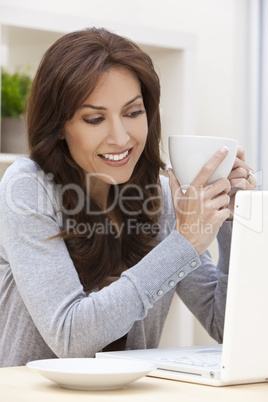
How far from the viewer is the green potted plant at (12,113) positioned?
2389 mm

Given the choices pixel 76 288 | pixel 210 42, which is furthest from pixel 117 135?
pixel 210 42

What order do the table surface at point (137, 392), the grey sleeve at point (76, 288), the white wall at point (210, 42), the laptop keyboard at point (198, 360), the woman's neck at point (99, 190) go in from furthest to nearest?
the white wall at point (210, 42), the woman's neck at point (99, 190), the grey sleeve at point (76, 288), the laptop keyboard at point (198, 360), the table surface at point (137, 392)

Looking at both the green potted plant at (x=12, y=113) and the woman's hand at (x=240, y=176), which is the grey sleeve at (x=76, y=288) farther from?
the green potted plant at (x=12, y=113)

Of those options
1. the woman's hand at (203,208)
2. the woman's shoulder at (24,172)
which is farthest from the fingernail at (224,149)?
the woman's shoulder at (24,172)

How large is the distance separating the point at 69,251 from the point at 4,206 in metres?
0.19

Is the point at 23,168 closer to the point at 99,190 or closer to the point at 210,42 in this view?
the point at 99,190

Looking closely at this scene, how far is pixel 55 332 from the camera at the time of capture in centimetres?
130

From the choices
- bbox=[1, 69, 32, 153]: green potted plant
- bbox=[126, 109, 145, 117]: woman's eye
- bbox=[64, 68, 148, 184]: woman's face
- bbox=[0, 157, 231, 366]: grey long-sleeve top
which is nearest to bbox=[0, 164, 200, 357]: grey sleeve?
bbox=[0, 157, 231, 366]: grey long-sleeve top

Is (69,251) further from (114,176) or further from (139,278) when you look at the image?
(139,278)

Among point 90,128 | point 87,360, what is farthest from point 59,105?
point 87,360

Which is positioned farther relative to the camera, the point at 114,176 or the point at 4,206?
the point at 114,176

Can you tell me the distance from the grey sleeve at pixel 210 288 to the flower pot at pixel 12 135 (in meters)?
0.95

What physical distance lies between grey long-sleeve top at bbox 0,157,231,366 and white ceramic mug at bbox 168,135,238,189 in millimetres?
125

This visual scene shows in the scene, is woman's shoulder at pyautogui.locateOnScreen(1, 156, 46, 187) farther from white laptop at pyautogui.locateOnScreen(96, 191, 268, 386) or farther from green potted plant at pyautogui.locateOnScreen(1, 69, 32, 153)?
green potted plant at pyautogui.locateOnScreen(1, 69, 32, 153)
